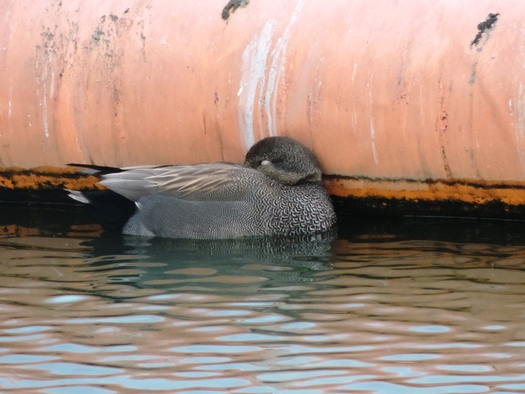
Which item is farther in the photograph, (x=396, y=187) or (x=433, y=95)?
(x=396, y=187)

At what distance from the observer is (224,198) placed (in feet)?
25.2

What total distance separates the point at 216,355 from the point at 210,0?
3646 millimetres

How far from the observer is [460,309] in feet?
18.7

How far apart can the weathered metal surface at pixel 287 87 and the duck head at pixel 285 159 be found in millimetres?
90

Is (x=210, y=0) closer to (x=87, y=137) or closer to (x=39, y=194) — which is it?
(x=87, y=137)

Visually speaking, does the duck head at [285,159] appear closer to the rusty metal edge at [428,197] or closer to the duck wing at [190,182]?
the duck wing at [190,182]

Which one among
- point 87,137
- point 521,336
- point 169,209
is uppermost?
point 87,137

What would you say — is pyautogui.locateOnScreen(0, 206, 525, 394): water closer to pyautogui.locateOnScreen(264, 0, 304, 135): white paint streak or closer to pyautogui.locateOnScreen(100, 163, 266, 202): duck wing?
pyautogui.locateOnScreen(100, 163, 266, 202): duck wing

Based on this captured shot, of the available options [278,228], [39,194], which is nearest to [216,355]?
[278,228]

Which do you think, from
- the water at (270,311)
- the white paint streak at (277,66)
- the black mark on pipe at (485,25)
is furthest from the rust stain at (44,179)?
the black mark on pipe at (485,25)

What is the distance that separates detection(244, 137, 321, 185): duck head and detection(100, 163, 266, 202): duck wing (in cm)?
9

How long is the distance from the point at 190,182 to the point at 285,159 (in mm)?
664

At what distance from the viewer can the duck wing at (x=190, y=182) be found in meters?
7.68

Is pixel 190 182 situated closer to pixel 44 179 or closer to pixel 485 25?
pixel 44 179
